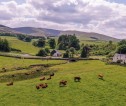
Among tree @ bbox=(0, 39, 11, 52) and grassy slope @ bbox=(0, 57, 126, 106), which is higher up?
tree @ bbox=(0, 39, 11, 52)

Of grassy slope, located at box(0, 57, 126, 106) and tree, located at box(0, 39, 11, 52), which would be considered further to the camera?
tree, located at box(0, 39, 11, 52)

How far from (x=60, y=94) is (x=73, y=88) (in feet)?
14.4

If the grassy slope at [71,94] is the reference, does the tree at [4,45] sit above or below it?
above

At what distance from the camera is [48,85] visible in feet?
205

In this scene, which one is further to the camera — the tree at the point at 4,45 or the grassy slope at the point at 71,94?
the tree at the point at 4,45

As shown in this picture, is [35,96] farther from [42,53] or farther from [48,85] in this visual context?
[42,53]

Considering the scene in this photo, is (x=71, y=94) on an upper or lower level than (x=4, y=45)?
lower

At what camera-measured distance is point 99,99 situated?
56094 mm

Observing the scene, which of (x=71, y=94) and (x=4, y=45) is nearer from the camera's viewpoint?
(x=71, y=94)

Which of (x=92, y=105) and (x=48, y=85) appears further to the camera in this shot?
(x=48, y=85)

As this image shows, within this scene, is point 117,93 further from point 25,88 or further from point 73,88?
point 25,88

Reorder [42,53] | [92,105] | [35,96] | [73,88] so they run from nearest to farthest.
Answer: [92,105], [35,96], [73,88], [42,53]

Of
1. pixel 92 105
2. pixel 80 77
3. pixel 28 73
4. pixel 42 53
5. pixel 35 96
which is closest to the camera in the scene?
pixel 92 105

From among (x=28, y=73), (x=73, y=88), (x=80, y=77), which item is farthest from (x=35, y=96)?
(x=28, y=73)
